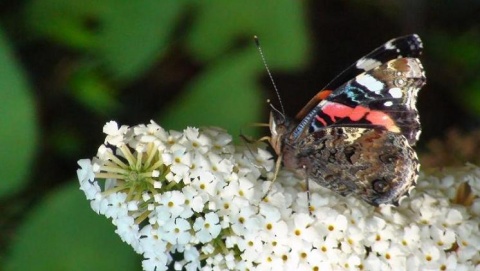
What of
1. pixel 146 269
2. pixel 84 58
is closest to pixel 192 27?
pixel 84 58

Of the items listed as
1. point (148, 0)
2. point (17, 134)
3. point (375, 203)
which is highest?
point (148, 0)

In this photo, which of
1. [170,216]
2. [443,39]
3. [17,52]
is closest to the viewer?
[170,216]

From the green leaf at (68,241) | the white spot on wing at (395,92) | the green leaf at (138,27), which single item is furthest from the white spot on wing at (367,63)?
the green leaf at (68,241)

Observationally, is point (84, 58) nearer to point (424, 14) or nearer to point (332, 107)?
point (332, 107)

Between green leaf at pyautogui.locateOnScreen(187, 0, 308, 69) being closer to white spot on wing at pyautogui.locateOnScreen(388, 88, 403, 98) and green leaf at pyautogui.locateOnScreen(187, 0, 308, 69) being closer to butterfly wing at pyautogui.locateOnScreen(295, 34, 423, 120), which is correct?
butterfly wing at pyautogui.locateOnScreen(295, 34, 423, 120)

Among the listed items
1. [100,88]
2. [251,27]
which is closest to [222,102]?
[251,27]

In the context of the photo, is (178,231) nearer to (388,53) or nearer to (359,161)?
(359,161)
